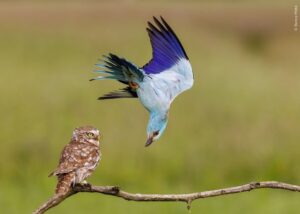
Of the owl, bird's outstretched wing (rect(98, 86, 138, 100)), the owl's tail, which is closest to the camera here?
bird's outstretched wing (rect(98, 86, 138, 100))

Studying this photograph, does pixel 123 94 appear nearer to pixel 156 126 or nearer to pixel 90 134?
pixel 156 126

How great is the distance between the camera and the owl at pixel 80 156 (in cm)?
337

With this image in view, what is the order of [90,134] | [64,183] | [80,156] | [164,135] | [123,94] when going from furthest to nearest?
[164,135] < [90,134] < [80,156] < [64,183] < [123,94]

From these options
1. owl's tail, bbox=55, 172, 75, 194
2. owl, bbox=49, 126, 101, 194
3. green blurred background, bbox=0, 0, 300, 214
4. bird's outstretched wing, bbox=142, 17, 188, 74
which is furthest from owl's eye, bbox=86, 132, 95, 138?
green blurred background, bbox=0, 0, 300, 214

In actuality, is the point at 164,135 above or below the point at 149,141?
above

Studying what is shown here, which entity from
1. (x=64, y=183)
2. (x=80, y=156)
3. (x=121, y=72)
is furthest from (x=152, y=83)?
(x=80, y=156)

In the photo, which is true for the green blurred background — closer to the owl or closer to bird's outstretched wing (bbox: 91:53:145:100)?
the owl

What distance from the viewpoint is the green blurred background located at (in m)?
9.66

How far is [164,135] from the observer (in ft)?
35.8

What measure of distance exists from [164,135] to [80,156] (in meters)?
7.32

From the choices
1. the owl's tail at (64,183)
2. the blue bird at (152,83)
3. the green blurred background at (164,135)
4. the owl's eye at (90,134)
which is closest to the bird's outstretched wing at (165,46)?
the blue bird at (152,83)

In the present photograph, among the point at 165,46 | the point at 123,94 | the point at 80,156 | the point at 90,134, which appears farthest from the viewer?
the point at 90,134

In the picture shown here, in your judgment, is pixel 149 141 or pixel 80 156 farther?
pixel 80 156

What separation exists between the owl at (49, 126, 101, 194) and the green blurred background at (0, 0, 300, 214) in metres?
5.19
